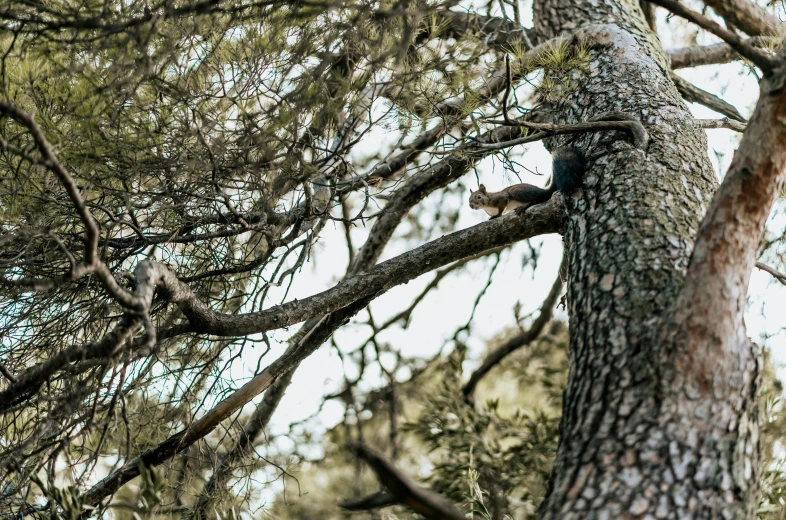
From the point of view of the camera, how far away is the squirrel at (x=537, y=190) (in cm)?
257

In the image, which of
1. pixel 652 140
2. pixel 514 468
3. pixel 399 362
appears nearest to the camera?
pixel 652 140

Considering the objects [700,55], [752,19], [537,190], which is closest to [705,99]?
[752,19]

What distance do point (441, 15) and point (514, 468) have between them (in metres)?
2.42

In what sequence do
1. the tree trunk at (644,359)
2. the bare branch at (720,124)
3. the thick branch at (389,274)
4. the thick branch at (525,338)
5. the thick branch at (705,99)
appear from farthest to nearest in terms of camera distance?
the thick branch at (525,338), the thick branch at (705,99), the bare branch at (720,124), the thick branch at (389,274), the tree trunk at (644,359)

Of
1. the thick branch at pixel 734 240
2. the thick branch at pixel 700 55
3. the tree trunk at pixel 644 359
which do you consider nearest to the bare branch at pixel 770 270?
the tree trunk at pixel 644 359

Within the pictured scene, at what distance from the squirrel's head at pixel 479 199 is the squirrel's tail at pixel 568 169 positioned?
5.83ft

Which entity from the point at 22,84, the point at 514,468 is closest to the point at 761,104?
the point at 22,84

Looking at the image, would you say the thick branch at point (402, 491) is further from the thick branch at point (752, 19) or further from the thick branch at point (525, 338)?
the thick branch at point (525, 338)

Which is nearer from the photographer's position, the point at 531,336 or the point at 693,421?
the point at 693,421

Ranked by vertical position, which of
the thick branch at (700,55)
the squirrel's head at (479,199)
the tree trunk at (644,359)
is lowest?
A: the tree trunk at (644,359)

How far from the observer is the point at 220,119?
2.40 m

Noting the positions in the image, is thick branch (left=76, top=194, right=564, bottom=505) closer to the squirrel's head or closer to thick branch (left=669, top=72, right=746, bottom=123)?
thick branch (left=669, top=72, right=746, bottom=123)

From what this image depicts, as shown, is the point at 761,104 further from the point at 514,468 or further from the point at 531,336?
the point at 531,336

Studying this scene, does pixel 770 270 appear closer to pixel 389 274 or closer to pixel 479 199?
pixel 389 274
